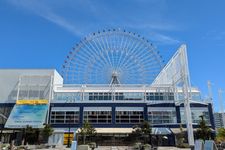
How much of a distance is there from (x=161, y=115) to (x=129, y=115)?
572cm

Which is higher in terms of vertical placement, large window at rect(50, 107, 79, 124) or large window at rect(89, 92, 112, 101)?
large window at rect(89, 92, 112, 101)

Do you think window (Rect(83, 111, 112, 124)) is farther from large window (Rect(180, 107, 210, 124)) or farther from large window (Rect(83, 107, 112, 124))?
large window (Rect(180, 107, 210, 124))

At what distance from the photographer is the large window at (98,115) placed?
4578 centimetres

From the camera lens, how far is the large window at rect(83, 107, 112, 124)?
45.8 metres

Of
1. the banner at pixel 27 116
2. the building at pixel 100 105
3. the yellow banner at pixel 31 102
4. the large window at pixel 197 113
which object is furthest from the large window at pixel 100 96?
the large window at pixel 197 113

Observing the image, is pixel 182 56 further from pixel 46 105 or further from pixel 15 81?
pixel 15 81

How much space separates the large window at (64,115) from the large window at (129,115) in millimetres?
7490

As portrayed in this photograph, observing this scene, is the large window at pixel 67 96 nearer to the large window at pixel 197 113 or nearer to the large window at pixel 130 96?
the large window at pixel 130 96

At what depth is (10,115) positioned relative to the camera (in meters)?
44.4

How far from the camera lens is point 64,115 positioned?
45938mm

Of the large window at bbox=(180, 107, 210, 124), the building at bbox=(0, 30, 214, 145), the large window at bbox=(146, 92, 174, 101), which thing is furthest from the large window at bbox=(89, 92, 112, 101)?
the large window at bbox=(180, 107, 210, 124)

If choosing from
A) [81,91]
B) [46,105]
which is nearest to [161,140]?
[81,91]

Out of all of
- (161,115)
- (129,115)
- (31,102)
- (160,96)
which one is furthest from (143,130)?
(31,102)

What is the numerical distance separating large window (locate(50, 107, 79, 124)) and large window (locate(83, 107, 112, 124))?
5.85ft
